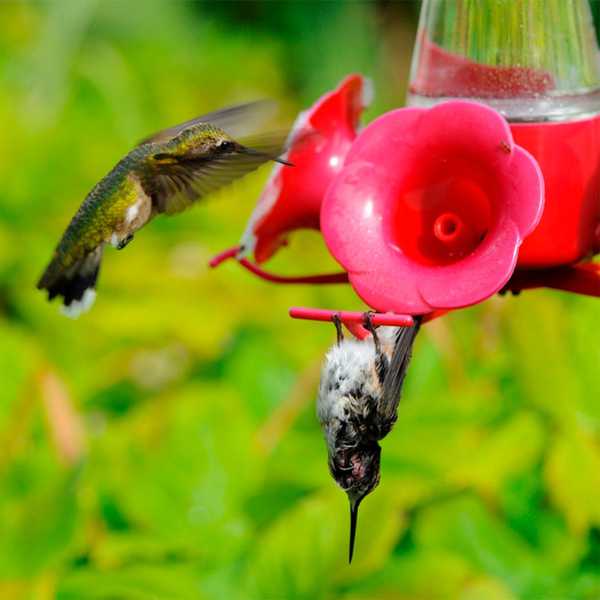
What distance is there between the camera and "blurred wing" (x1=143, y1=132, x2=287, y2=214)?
171cm

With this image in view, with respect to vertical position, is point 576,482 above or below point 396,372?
below

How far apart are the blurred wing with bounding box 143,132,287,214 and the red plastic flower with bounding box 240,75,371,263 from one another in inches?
2.6

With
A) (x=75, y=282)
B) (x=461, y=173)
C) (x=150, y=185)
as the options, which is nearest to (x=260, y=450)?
(x=75, y=282)

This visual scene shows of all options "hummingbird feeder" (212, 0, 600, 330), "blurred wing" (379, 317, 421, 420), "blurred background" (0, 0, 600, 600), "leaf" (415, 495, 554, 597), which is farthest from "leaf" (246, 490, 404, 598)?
"blurred wing" (379, 317, 421, 420)

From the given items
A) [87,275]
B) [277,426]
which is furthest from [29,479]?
[87,275]

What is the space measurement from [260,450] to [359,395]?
1094 millimetres

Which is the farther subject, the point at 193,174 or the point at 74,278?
the point at 74,278

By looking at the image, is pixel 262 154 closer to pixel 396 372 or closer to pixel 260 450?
pixel 396 372

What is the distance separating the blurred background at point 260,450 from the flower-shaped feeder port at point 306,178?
1.86 feet

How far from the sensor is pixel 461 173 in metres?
1.57

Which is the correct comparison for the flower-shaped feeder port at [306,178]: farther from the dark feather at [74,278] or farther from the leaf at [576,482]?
the leaf at [576,482]

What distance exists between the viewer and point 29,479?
253 centimetres

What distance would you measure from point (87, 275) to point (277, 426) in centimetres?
76

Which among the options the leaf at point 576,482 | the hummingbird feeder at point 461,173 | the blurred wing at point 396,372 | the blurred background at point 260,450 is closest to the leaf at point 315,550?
the blurred background at point 260,450
